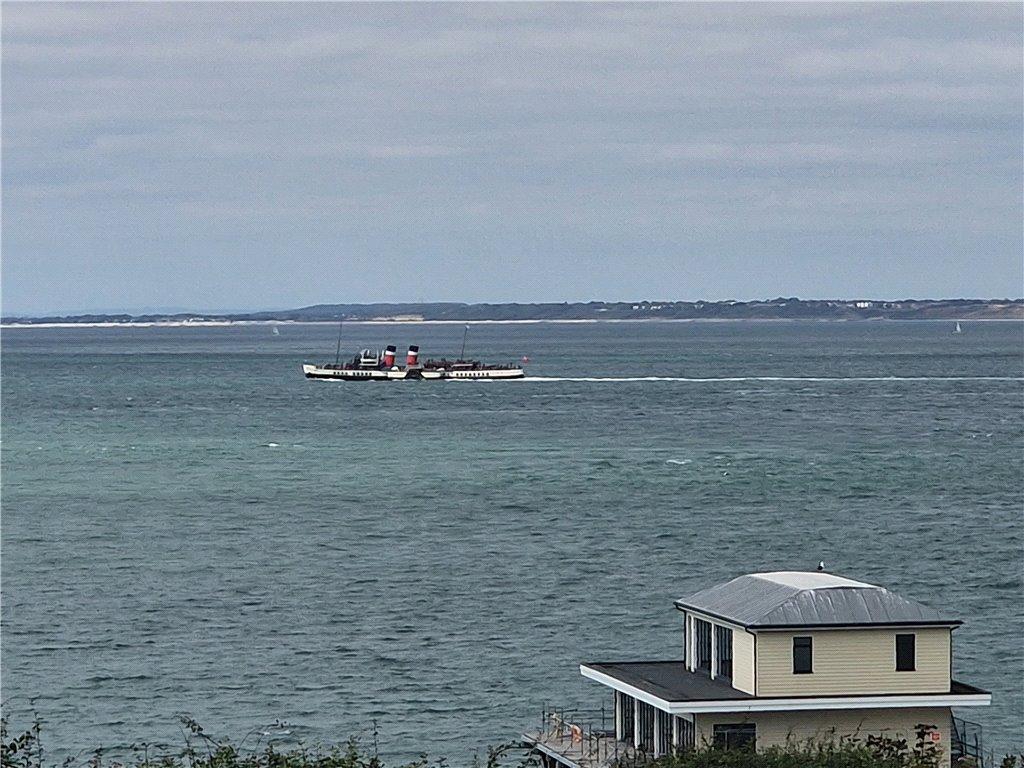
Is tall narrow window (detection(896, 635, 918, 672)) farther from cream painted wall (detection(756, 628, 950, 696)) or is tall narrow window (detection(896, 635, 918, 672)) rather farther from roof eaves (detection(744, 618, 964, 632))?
roof eaves (detection(744, 618, 964, 632))

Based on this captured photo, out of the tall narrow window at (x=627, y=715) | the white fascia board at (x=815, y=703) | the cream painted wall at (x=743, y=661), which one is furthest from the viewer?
the tall narrow window at (x=627, y=715)

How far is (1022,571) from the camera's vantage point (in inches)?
2264

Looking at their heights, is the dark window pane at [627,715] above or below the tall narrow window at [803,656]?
below

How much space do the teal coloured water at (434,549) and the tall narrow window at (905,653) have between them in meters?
8.44

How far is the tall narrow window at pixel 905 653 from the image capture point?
2953 centimetres

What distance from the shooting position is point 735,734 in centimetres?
2847

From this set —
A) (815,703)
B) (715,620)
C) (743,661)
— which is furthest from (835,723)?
(715,620)

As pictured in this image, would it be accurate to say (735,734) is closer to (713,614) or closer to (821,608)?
(821,608)

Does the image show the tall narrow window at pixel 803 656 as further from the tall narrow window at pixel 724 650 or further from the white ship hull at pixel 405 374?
the white ship hull at pixel 405 374

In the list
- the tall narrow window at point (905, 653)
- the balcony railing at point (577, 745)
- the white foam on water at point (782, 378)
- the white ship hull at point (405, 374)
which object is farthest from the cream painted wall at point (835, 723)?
the white ship hull at point (405, 374)

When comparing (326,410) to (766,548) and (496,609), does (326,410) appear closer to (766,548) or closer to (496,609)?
(766,548)

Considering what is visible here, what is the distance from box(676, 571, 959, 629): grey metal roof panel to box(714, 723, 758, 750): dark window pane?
1518mm

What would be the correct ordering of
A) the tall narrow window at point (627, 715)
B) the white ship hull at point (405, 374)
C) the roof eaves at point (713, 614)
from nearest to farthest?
the roof eaves at point (713, 614) → the tall narrow window at point (627, 715) → the white ship hull at point (405, 374)

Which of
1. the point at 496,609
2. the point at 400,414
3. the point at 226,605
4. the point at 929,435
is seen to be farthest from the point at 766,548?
the point at 400,414
